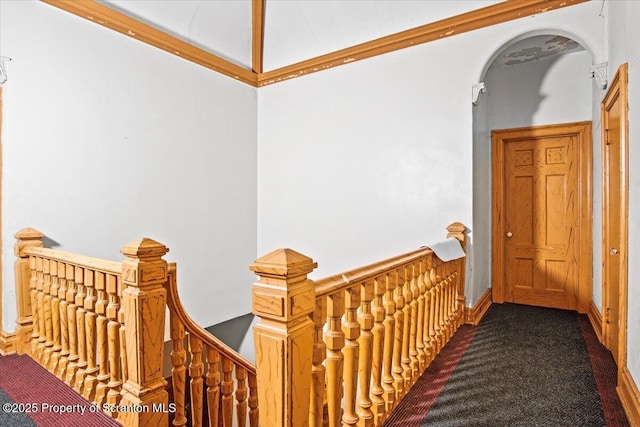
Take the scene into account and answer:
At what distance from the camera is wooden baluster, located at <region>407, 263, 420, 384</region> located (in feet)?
6.95

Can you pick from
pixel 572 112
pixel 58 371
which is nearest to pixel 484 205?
pixel 572 112

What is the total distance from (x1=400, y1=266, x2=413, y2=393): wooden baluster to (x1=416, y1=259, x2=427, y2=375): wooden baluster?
7.0 inches

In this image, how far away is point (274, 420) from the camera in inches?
44.9

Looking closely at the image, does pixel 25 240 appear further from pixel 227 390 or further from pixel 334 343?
pixel 334 343

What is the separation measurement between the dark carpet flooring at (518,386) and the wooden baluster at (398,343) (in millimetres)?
116

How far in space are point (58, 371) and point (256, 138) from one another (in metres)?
3.49

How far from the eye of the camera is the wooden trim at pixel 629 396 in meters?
1.71

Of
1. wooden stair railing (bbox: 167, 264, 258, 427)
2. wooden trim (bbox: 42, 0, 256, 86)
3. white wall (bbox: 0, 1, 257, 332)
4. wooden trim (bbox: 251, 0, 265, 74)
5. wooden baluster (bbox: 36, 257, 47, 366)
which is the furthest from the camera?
wooden trim (bbox: 251, 0, 265, 74)

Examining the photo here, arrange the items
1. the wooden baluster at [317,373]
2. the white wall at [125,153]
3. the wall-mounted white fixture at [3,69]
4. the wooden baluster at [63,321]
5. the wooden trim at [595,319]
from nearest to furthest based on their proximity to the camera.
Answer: the wooden baluster at [317,373] → the wooden baluster at [63,321] → the wall-mounted white fixture at [3,69] → the white wall at [125,153] → the wooden trim at [595,319]

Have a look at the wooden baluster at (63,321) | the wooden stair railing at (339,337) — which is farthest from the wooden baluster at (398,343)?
the wooden baluster at (63,321)

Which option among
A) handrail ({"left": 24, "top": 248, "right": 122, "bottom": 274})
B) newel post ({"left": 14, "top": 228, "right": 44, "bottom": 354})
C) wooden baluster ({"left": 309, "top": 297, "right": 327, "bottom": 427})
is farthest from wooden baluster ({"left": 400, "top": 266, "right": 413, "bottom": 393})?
newel post ({"left": 14, "top": 228, "right": 44, "bottom": 354})

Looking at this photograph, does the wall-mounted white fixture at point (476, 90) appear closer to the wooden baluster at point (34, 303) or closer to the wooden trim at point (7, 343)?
the wooden baluster at point (34, 303)

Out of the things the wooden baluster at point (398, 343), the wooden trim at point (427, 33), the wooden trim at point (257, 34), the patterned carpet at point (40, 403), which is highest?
the wooden trim at point (257, 34)

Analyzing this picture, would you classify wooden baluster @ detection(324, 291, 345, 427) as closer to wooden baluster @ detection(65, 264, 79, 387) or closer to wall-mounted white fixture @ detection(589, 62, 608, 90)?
wooden baluster @ detection(65, 264, 79, 387)
